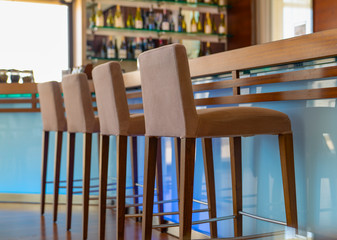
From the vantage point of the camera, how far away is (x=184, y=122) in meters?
1.95

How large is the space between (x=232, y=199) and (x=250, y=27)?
138 inches

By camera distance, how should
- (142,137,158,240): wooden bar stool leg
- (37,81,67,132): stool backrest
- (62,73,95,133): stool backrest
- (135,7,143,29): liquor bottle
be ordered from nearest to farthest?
(142,137,158,240): wooden bar stool leg
(62,73,95,133): stool backrest
(37,81,67,132): stool backrest
(135,7,143,29): liquor bottle

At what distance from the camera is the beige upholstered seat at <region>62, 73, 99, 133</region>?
3.17 metres

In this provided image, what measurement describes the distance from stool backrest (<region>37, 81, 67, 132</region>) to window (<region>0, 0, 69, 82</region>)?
6.87 ft

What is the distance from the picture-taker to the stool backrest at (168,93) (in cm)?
195

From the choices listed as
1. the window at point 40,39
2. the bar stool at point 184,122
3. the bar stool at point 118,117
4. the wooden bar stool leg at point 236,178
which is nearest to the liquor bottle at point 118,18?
the window at point 40,39

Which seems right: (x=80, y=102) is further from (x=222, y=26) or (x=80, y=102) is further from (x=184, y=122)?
(x=222, y=26)

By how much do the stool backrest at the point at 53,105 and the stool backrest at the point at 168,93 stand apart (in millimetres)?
1570

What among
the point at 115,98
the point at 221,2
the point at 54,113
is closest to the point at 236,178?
the point at 115,98

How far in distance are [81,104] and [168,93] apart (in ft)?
4.17

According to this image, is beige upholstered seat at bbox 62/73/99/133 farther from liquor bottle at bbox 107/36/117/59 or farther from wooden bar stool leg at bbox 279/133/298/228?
liquor bottle at bbox 107/36/117/59

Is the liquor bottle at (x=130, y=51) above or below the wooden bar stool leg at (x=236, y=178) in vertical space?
above

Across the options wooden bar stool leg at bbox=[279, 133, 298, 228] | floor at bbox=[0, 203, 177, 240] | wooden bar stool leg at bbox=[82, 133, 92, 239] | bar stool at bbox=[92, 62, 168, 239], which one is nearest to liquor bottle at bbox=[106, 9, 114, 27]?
floor at bbox=[0, 203, 177, 240]

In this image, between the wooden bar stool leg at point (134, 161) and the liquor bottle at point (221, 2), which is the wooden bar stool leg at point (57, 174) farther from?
the liquor bottle at point (221, 2)
